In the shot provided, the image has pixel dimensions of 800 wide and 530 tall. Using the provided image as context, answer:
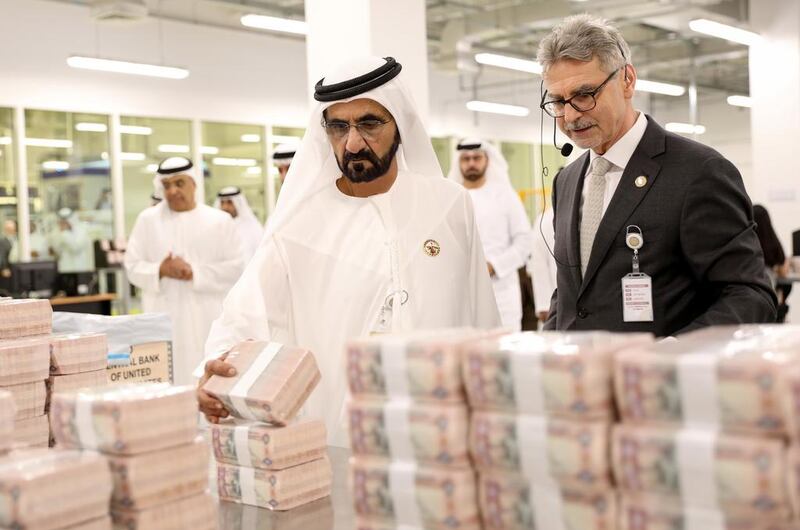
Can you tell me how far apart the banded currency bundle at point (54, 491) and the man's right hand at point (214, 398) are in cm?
49

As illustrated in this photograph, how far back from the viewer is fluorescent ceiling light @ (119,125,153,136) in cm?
1326

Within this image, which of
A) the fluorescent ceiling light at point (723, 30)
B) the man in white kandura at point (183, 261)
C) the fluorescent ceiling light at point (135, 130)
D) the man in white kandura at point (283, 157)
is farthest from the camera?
the fluorescent ceiling light at point (135, 130)

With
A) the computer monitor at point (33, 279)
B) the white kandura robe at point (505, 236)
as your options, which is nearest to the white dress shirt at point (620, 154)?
the white kandura robe at point (505, 236)

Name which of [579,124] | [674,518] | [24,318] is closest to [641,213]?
[579,124]

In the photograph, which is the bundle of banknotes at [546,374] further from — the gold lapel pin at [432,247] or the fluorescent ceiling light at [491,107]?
the fluorescent ceiling light at [491,107]

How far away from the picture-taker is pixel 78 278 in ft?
34.2

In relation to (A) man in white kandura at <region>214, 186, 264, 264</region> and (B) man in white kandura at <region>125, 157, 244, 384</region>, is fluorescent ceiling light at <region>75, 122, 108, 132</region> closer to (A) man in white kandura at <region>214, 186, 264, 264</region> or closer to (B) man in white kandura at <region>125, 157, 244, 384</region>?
(A) man in white kandura at <region>214, 186, 264, 264</region>

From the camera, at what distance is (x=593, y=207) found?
2.42 meters

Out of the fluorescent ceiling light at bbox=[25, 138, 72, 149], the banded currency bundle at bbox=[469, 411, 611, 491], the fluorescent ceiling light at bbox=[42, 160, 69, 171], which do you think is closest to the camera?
the banded currency bundle at bbox=[469, 411, 611, 491]

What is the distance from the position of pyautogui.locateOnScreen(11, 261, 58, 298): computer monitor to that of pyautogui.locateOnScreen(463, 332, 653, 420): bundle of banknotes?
30.7ft

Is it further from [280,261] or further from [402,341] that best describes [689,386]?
[280,261]

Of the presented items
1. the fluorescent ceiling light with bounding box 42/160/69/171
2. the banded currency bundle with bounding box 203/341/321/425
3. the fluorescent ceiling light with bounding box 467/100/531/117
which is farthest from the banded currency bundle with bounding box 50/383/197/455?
the fluorescent ceiling light with bounding box 467/100/531/117

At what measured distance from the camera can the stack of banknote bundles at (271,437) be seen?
6.00 feet

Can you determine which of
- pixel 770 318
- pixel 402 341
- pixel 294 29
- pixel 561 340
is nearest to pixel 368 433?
pixel 402 341
